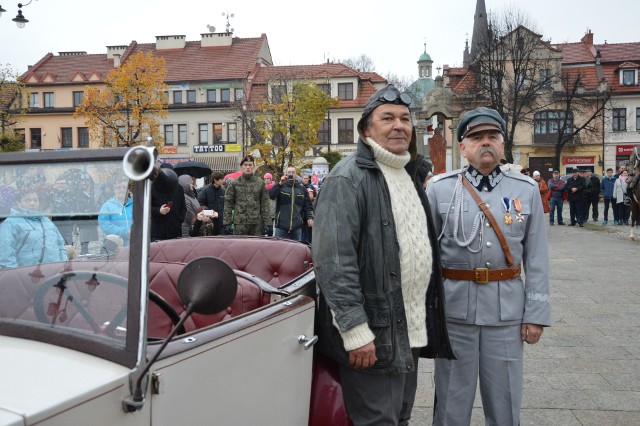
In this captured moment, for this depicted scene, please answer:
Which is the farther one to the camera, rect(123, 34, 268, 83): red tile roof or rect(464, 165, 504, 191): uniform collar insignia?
rect(123, 34, 268, 83): red tile roof

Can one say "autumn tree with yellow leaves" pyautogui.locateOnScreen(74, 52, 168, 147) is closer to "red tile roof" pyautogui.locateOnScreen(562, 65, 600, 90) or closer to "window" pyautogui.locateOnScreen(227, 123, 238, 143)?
"window" pyautogui.locateOnScreen(227, 123, 238, 143)

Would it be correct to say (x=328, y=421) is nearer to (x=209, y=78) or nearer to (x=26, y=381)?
(x=26, y=381)

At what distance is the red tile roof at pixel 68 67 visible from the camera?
191 feet

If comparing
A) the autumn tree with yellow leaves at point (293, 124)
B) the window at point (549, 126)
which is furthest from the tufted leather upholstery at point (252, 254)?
the window at point (549, 126)

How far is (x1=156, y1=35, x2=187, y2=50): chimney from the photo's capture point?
59625 millimetres

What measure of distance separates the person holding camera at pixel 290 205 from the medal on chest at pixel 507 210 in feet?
31.4

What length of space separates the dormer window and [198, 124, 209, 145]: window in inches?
1389

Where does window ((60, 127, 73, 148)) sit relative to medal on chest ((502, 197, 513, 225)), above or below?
above

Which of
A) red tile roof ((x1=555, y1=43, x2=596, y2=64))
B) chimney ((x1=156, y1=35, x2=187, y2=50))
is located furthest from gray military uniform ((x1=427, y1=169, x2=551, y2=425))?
chimney ((x1=156, y1=35, x2=187, y2=50))

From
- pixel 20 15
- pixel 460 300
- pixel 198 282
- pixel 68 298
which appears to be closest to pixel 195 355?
pixel 198 282

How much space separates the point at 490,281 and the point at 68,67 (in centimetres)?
6298

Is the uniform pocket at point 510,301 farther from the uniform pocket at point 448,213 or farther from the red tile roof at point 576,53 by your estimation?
the red tile roof at point 576,53

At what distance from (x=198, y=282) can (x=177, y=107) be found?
56443 millimetres

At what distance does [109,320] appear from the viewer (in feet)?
6.79
